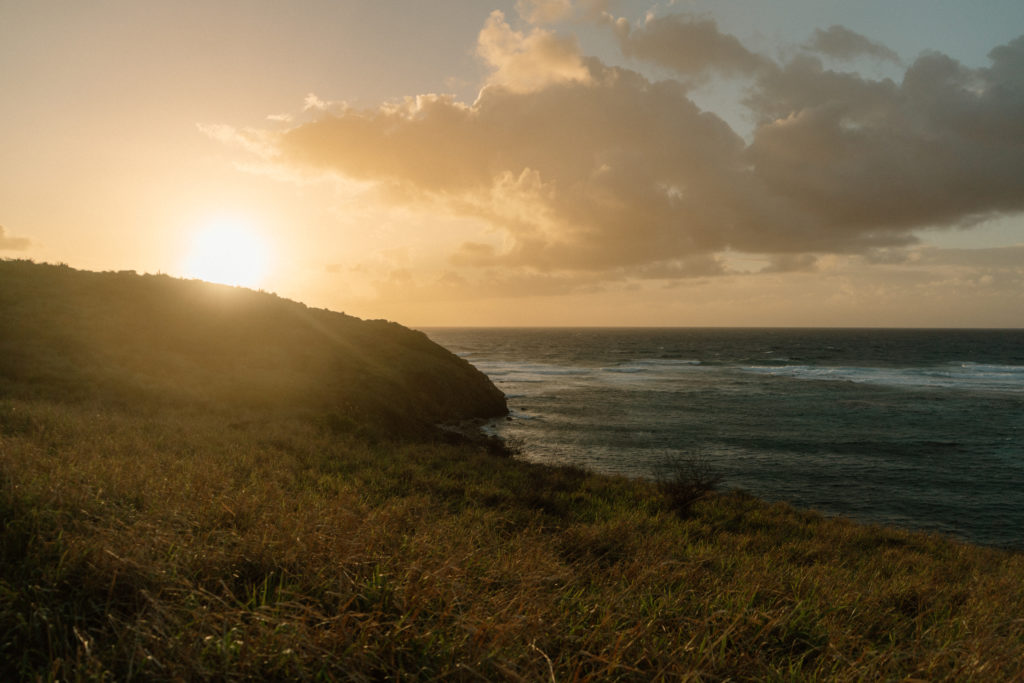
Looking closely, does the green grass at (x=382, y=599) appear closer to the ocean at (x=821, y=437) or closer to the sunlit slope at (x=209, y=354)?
the sunlit slope at (x=209, y=354)

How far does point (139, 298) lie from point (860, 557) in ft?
112

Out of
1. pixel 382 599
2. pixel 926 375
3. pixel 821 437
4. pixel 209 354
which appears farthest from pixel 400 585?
pixel 926 375

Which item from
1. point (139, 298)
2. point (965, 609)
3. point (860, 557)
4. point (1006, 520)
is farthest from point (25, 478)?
point (139, 298)

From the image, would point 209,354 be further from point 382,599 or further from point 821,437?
point 821,437

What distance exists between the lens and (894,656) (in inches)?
161

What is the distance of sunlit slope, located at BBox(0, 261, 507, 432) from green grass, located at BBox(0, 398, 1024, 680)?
38.6ft

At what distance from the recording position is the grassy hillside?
328 cm

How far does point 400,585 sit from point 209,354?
25583 millimetres

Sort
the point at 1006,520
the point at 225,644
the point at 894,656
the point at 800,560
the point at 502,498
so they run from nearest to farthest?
1. the point at 225,644
2. the point at 894,656
3. the point at 800,560
4. the point at 502,498
5. the point at 1006,520

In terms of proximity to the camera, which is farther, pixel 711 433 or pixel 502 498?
pixel 711 433

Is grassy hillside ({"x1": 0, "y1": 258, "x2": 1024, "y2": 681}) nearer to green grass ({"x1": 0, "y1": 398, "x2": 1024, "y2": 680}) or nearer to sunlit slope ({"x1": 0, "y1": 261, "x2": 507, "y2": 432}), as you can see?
green grass ({"x1": 0, "y1": 398, "x2": 1024, "y2": 680})

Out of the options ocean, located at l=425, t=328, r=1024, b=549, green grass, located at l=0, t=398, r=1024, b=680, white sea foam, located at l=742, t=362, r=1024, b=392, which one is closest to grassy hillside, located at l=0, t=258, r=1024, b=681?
green grass, located at l=0, t=398, r=1024, b=680

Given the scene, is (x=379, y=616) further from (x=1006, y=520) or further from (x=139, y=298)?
(x=139, y=298)

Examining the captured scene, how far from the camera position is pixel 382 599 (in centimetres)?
392
